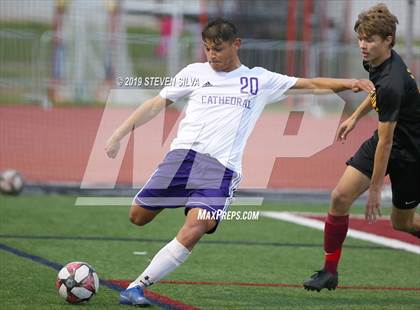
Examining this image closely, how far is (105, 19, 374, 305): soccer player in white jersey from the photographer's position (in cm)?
714

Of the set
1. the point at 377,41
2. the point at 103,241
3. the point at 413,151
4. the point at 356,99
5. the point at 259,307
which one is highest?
the point at 377,41

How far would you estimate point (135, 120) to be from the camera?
7.36m

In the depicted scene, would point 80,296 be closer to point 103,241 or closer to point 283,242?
point 103,241

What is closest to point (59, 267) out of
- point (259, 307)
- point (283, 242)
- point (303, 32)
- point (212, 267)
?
point (212, 267)

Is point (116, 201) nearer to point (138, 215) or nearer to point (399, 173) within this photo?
point (138, 215)

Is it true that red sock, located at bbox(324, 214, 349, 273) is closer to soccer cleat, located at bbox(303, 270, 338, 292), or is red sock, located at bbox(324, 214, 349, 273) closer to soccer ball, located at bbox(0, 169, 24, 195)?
soccer cleat, located at bbox(303, 270, 338, 292)

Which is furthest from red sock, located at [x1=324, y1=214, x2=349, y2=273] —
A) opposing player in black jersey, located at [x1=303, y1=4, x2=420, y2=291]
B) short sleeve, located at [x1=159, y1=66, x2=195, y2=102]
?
short sleeve, located at [x1=159, y1=66, x2=195, y2=102]

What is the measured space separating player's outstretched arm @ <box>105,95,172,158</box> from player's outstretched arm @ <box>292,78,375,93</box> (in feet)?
3.26

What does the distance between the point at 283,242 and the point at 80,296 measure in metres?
3.79

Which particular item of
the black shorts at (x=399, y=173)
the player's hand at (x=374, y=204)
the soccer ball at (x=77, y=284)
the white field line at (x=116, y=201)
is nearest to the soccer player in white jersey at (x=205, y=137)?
the soccer ball at (x=77, y=284)

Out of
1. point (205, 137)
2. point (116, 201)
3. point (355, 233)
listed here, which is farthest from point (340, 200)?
point (116, 201)

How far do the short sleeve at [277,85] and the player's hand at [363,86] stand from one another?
0.51m

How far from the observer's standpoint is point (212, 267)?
8797mm

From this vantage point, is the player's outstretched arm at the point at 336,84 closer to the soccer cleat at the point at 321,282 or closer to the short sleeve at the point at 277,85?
the short sleeve at the point at 277,85
